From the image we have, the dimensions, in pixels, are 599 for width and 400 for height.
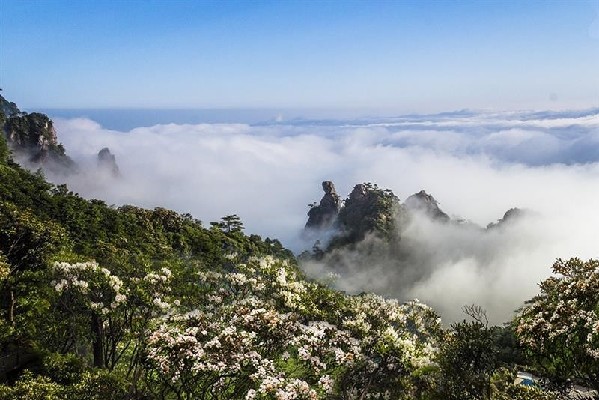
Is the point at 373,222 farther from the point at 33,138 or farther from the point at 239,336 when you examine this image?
the point at 239,336

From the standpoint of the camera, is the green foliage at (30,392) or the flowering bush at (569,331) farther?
the flowering bush at (569,331)

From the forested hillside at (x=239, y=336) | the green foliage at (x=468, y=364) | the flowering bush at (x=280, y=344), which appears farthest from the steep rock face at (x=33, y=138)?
the green foliage at (x=468, y=364)

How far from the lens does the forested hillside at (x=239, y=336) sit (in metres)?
18.4

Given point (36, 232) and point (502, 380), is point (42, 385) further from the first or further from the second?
point (502, 380)

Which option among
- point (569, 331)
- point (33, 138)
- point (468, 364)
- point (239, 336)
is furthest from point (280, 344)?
point (33, 138)

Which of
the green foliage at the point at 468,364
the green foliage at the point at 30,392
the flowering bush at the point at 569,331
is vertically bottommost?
the green foliage at the point at 468,364

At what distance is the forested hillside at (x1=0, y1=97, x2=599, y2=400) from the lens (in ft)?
60.3

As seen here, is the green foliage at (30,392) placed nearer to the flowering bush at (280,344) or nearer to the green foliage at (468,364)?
the flowering bush at (280,344)

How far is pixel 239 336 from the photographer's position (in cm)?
1841

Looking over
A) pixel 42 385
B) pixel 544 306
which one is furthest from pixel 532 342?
pixel 42 385

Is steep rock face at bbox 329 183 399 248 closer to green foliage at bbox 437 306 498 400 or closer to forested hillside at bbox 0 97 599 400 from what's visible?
forested hillside at bbox 0 97 599 400

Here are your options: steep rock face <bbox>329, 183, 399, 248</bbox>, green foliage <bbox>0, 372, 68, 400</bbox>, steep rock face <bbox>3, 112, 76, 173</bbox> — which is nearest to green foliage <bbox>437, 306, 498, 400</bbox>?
green foliage <bbox>0, 372, 68, 400</bbox>

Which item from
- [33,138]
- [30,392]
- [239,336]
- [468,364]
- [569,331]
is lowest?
[468,364]

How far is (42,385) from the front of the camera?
18.0 metres
